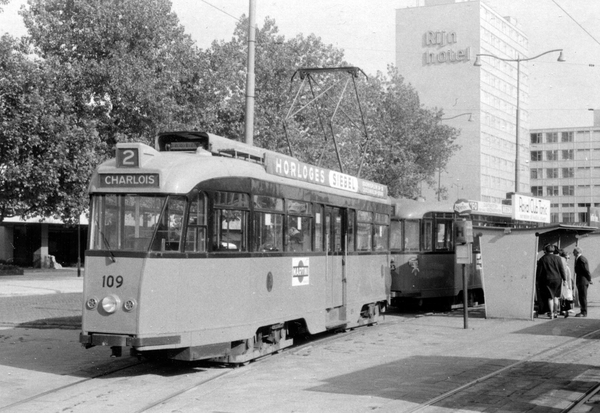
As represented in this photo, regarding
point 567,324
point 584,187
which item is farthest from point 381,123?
point 584,187

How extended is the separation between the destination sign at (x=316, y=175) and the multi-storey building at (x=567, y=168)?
11282cm

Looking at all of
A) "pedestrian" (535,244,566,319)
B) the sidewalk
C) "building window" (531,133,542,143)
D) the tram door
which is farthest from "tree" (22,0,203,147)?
"building window" (531,133,542,143)

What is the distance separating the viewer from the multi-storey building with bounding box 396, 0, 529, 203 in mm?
100312

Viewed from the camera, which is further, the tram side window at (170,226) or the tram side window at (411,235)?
the tram side window at (411,235)

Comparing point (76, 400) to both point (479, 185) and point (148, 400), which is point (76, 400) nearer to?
point (148, 400)

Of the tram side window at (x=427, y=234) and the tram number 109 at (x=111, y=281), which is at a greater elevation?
the tram side window at (x=427, y=234)

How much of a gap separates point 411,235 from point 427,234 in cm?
59

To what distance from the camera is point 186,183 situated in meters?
11.5

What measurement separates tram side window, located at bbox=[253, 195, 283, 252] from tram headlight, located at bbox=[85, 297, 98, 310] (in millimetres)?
2492

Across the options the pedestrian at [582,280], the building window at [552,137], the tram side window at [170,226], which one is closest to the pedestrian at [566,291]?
the pedestrian at [582,280]

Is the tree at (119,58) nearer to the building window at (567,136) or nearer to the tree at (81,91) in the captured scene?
the tree at (81,91)

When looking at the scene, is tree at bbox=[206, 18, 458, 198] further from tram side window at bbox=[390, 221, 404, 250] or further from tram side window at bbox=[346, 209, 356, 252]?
tram side window at bbox=[346, 209, 356, 252]

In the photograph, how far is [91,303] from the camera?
1128 cm

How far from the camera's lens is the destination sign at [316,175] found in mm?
13734
